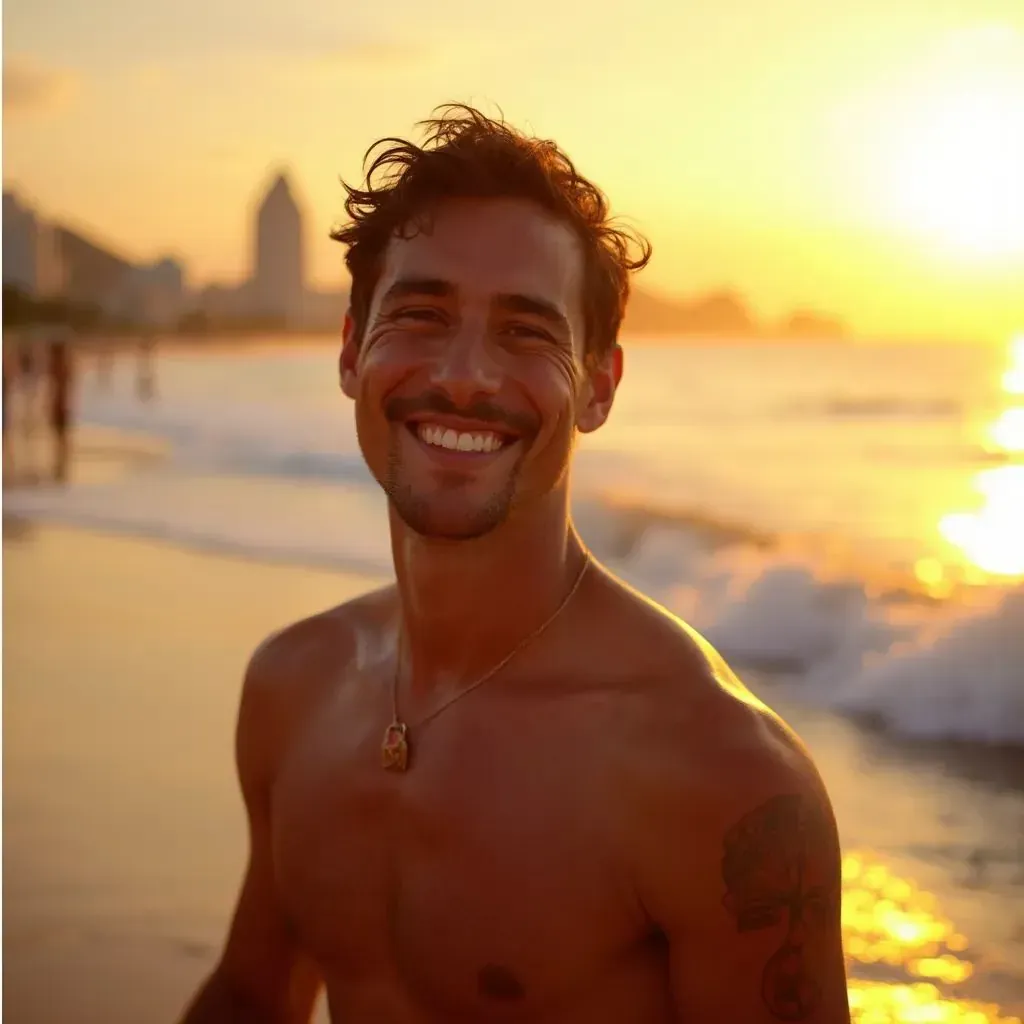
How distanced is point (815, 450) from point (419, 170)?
22.6 metres

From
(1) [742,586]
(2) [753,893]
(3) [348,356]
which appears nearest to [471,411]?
(3) [348,356]

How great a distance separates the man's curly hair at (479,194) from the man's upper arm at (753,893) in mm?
869

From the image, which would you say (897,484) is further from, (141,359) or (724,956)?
(141,359)

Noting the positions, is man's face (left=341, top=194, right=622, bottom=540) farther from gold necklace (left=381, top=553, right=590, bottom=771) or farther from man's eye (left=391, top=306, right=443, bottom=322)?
gold necklace (left=381, top=553, right=590, bottom=771)

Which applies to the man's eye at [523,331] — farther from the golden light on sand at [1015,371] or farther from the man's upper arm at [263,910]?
the golden light on sand at [1015,371]

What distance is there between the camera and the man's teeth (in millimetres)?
2416

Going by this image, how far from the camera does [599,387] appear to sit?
2746mm

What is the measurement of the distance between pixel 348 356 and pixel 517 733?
2.63 feet

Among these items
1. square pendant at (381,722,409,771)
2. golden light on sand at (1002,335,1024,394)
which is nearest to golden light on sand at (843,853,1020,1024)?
square pendant at (381,722,409,771)

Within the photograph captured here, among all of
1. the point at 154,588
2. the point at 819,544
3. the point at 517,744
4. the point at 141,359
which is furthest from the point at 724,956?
the point at 141,359

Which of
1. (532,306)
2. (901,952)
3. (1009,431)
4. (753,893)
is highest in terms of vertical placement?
(1009,431)

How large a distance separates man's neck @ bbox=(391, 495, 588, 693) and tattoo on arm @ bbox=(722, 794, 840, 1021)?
567 millimetres

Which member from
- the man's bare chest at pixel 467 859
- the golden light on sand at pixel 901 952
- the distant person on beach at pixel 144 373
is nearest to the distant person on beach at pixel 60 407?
the golden light on sand at pixel 901 952

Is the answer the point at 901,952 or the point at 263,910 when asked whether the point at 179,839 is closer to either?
the point at 901,952
